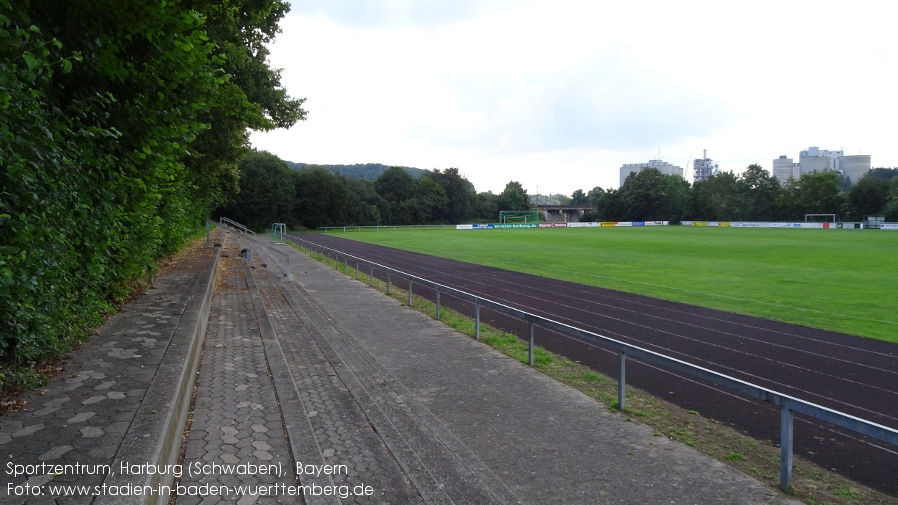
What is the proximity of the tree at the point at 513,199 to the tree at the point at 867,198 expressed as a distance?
176 feet

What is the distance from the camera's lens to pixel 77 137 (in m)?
5.47

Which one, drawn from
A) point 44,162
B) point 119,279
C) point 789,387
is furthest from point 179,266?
point 789,387

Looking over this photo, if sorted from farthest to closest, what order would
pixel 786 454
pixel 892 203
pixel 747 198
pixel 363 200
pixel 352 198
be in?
pixel 747 198
pixel 363 200
pixel 352 198
pixel 892 203
pixel 786 454

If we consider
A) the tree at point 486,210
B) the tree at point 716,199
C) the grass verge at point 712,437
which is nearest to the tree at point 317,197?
the tree at point 486,210

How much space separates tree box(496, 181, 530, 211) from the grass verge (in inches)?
4112

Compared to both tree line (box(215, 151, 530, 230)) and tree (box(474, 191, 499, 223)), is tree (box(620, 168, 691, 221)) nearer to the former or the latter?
tree line (box(215, 151, 530, 230))

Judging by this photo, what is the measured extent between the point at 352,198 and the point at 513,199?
3850cm

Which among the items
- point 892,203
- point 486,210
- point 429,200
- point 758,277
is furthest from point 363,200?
point 758,277

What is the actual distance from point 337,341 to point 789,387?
21.1 feet

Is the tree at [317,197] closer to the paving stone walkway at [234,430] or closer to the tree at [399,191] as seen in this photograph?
the tree at [399,191]

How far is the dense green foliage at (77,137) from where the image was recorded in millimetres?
4012

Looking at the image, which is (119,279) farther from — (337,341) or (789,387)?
(789,387)

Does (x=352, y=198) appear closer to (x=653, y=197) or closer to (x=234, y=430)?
(x=653, y=197)

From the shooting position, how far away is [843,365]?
26.9 feet
